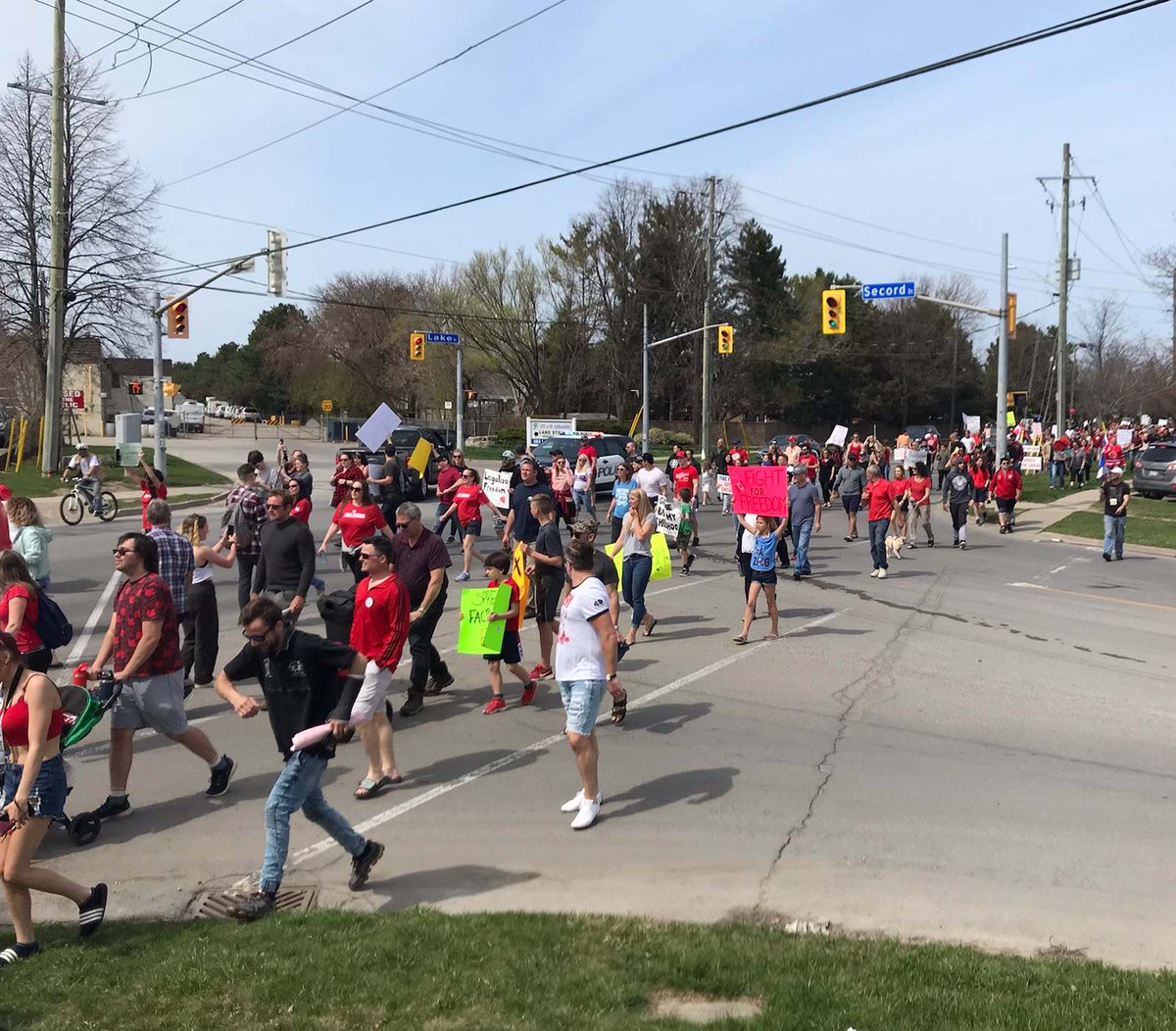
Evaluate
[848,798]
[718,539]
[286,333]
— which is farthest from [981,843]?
[286,333]

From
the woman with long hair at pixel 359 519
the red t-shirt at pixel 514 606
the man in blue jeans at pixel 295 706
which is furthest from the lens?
the woman with long hair at pixel 359 519

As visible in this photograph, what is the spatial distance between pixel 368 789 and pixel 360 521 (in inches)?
177

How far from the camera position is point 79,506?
24.5 meters

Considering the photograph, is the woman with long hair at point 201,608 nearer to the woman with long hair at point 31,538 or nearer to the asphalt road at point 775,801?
the asphalt road at point 775,801

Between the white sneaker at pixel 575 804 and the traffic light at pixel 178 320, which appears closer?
the white sneaker at pixel 575 804

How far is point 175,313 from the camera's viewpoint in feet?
101

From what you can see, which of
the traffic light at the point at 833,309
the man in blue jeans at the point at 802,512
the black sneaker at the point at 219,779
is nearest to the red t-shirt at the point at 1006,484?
the traffic light at the point at 833,309

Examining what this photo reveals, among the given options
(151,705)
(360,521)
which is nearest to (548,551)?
(360,521)

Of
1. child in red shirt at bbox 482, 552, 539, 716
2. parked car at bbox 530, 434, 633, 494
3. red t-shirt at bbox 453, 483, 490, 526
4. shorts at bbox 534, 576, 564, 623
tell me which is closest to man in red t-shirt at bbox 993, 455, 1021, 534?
parked car at bbox 530, 434, 633, 494

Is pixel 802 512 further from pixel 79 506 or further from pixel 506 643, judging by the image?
pixel 79 506

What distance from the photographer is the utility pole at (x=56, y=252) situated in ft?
99.5

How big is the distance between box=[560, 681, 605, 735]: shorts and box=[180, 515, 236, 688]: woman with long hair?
13.0 ft

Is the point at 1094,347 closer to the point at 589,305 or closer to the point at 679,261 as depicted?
the point at 679,261

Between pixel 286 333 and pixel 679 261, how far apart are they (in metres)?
36.9
